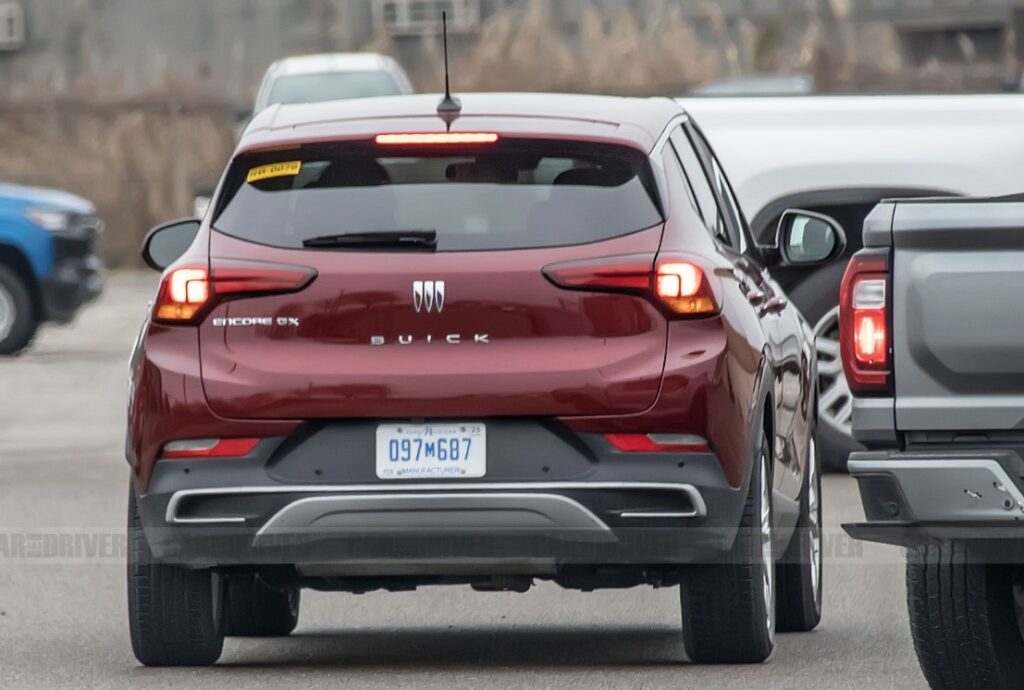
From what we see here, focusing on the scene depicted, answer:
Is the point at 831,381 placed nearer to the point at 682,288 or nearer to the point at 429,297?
the point at 682,288

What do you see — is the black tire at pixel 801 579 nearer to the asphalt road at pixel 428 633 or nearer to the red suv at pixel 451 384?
the asphalt road at pixel 428 633

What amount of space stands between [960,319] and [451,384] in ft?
5.46

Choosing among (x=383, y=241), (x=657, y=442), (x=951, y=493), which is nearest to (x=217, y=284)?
(x=383, y=241)

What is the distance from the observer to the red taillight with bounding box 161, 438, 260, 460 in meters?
7.59

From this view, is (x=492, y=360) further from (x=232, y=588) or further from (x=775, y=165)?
(x=775, y=165)

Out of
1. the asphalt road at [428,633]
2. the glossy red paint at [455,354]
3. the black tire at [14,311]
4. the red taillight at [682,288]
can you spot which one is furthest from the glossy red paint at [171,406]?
the black tire at [14,311]

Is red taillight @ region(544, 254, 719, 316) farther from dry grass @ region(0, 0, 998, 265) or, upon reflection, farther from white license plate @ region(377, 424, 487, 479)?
dry grass @ region(0, 0, 998, 265)

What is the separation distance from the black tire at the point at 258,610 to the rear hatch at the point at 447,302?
155cm

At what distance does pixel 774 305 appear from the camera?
8820mm

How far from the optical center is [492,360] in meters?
7.51

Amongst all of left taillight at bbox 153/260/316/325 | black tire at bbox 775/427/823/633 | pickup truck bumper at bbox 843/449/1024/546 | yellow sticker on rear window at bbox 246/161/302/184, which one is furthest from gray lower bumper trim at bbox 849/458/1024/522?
black tire at bbox 775/427/823/633

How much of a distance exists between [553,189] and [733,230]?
1.31 metres

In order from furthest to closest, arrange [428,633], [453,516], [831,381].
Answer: [831,381], [428,633], [453,516]

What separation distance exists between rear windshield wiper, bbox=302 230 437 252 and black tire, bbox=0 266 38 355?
A: 14.0 meters
